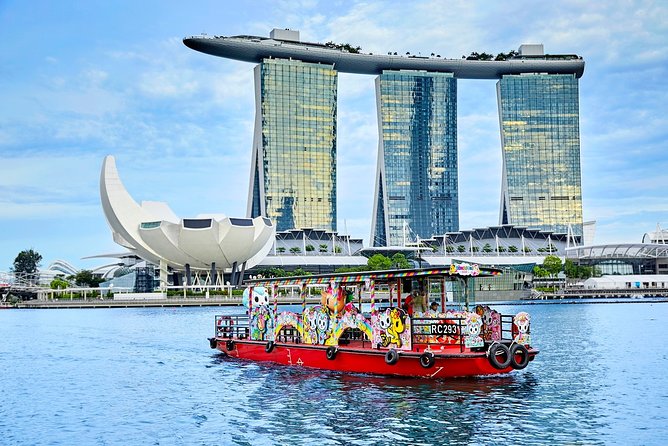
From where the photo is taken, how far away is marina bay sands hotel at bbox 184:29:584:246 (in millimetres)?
148250

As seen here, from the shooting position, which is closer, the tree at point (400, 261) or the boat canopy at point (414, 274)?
the boat canopy at point (414, 274)

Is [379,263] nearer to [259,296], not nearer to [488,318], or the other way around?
[259,296]

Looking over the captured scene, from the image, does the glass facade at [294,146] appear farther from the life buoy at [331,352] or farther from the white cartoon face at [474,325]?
the white cartoon face at [474,325]

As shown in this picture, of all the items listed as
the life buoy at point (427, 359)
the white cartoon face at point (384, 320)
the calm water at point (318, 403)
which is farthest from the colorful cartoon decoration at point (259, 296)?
the life buoy at point (427, 359)

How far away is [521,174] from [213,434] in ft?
485

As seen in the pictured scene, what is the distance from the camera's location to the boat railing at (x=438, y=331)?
24.1m

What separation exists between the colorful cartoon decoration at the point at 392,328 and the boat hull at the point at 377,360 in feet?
1.55

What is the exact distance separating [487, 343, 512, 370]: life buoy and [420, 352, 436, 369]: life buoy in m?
1.65

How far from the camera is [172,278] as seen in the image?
422 ft

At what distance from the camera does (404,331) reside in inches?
971

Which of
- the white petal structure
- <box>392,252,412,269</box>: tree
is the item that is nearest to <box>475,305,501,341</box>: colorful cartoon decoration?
the white petal structure

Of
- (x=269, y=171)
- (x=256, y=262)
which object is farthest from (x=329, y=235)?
(x=256, y=262)

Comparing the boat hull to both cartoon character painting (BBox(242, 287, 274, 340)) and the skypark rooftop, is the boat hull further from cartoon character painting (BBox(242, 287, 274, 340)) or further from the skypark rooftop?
the skypark rooftop

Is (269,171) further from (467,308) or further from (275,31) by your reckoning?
(467,308)
